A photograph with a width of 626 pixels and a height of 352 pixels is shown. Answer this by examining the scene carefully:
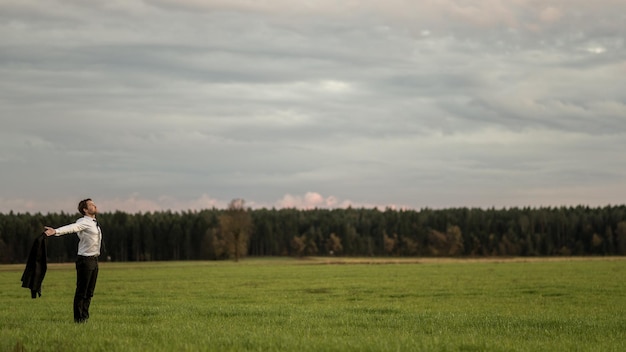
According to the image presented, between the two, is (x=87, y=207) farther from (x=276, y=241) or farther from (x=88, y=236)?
(x=276, y=241)

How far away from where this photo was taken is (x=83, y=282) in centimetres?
1788

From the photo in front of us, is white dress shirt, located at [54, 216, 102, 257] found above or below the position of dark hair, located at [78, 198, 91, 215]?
below

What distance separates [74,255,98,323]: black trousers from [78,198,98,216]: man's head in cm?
108

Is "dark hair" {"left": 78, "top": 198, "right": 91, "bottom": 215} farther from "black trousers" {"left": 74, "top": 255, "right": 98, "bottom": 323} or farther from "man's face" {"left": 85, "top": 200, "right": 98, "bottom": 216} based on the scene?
"black trousers" {"left": 74, "top": 255, "right": 98, "bottom": 323}

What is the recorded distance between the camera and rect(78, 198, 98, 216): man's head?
699 inches

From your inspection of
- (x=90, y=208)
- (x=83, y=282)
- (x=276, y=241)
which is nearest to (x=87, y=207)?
(x=90, y=208)

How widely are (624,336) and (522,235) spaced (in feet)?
607

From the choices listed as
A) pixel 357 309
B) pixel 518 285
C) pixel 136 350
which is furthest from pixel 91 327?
pixel 518 285

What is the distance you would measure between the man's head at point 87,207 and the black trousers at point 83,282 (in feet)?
3.56

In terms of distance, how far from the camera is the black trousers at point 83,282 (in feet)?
58.4

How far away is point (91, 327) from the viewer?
16.6 m

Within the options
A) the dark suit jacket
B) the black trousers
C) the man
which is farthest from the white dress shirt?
the dark suit jacket

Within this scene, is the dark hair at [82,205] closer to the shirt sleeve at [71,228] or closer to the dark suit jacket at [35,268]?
the shirt sleeve at [71,228]

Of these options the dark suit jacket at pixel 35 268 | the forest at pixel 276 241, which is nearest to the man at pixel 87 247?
the dark suit jacket at pixel 35 268
